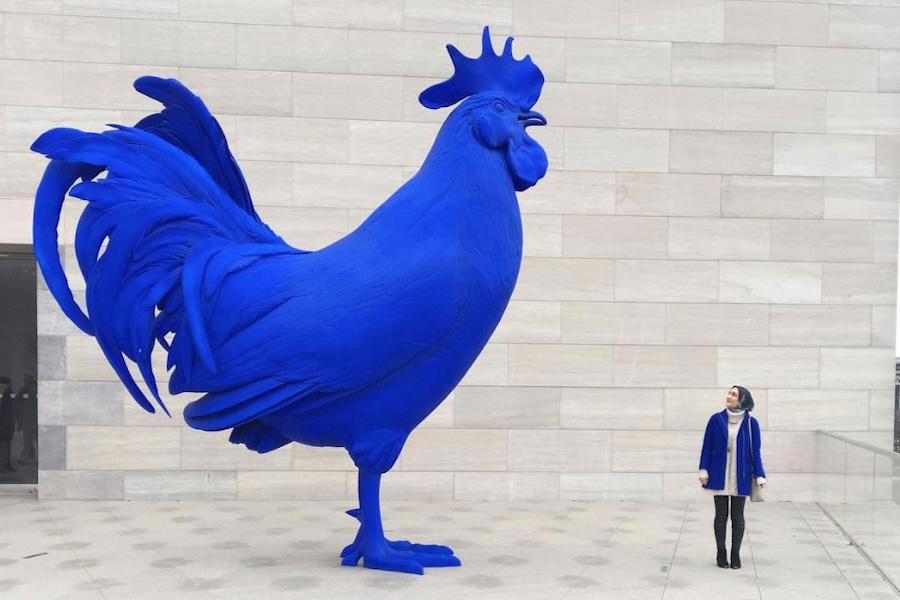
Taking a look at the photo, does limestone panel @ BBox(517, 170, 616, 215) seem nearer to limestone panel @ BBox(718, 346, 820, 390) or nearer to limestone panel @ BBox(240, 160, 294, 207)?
limestone panel @ BBox(718, 346, 820, 390)

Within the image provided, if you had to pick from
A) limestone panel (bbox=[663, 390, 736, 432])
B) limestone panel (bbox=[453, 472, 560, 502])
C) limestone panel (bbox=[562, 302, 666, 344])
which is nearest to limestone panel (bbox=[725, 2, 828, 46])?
limestone panel (bbox=[562, 302, 666, 344])

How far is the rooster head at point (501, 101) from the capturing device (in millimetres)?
4789

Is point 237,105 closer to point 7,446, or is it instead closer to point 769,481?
point 7,446

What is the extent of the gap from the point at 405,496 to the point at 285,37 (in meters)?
4.21

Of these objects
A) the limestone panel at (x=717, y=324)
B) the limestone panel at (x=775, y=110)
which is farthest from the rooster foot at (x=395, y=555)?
the limestone panel at (x=775, y=110)

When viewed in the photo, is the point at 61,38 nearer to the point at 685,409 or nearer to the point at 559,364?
the point at 559,364

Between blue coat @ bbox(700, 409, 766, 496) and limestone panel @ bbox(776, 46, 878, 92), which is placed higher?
limestone panel @ bbox(776, 46, 878, 92)

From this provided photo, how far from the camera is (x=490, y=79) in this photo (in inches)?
195

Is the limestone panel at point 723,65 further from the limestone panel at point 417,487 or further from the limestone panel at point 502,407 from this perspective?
the limestone panel at point 417,487

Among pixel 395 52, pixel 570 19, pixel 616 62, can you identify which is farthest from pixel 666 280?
pixel 395 52

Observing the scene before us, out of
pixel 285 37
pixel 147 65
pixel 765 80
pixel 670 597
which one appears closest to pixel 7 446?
pixel 147 65

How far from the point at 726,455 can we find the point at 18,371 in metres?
6.39

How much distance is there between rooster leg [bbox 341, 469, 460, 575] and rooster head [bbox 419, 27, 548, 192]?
6.30ft

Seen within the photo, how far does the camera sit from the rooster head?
4789 millimetres
